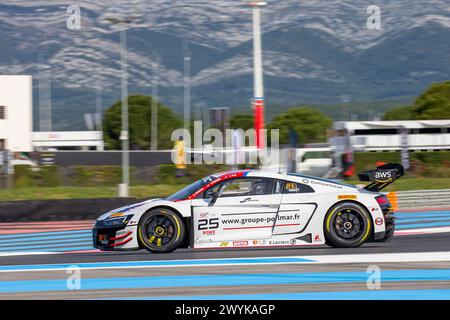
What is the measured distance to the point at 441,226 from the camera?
1434 cm

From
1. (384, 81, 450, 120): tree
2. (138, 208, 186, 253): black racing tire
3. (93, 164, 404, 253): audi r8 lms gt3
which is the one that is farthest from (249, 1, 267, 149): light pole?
(384, 81, 450, 120): tree

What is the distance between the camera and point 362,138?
158ft

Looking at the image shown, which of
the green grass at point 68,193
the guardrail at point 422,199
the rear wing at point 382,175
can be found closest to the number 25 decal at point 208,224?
the rear wing at point 382,175

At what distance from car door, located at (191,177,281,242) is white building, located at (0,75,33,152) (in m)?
49.0

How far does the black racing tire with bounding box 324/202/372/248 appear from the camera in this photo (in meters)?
10.2

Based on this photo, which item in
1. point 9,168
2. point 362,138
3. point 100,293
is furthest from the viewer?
point 362,138

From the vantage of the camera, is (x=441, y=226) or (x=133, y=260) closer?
(x=133, y=260)

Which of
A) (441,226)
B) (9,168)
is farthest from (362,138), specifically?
(441,226)

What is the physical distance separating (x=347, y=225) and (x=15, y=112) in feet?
167

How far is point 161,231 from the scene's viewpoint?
10250 mm

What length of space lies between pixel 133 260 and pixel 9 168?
18.5 m
